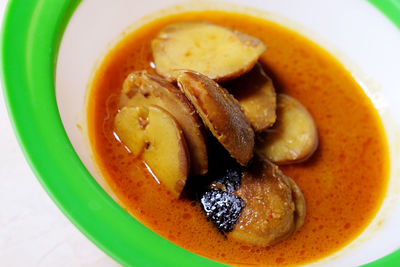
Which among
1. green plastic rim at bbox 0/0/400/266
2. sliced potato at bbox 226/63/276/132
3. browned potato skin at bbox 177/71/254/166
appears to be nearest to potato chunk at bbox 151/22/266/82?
sliced potato at bbox 226/63/276/132

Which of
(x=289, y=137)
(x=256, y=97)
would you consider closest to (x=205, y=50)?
(x=256, y=97)

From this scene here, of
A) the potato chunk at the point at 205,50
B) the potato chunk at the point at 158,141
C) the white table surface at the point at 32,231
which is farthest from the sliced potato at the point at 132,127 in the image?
the white table surface at the point at 32,231

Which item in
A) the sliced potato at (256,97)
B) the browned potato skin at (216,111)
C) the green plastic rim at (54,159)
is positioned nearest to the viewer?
the green plastic rim at (54,159)

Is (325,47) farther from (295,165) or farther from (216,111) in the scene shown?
(216,111)

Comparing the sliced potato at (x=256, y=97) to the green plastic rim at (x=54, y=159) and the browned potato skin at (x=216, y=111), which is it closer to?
the browned potato skin at (x=216, y=111)

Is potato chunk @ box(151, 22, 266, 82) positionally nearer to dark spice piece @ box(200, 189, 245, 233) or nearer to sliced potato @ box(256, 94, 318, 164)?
sliced potato @ box(256, 94, 318, 164)

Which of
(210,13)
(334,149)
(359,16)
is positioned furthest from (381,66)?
(210,13)

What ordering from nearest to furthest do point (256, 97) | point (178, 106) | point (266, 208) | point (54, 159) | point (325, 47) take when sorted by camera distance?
point (54, 159) → point (178, 106) → point (266, 208) → point (256, 97) → point (325, 47)
